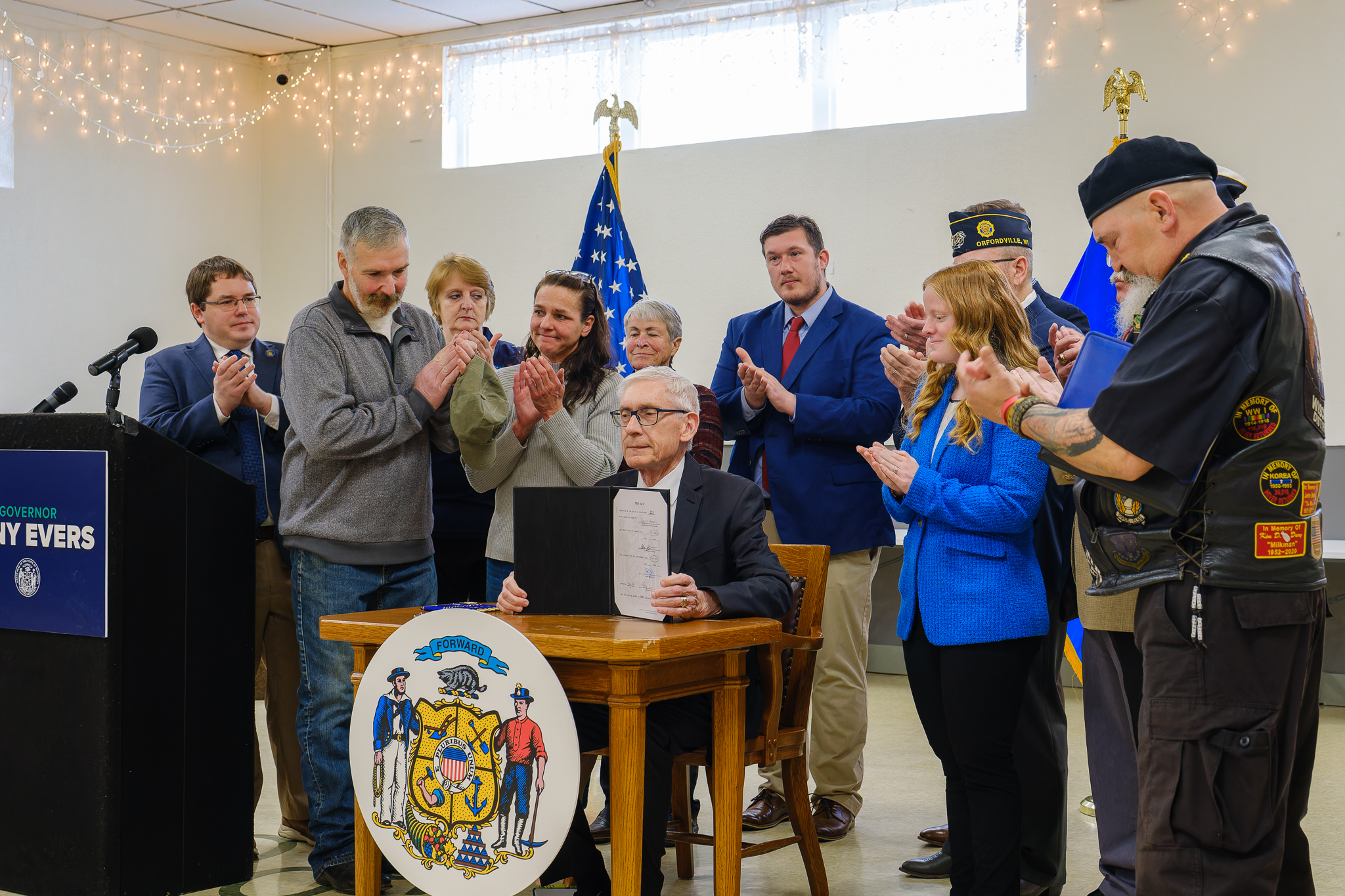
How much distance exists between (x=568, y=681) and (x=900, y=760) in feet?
8.10

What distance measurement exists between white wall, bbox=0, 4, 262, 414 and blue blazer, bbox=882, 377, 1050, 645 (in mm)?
5446

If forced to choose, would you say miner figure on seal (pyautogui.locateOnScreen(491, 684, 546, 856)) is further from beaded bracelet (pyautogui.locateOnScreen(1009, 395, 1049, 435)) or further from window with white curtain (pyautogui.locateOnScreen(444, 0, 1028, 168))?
window with white curtain (pyautogui.locateOnScreen(444, 0, 1028, 168))

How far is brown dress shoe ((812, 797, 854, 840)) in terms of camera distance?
329 centimetres

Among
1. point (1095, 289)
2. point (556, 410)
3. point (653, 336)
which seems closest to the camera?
point (556, 410)

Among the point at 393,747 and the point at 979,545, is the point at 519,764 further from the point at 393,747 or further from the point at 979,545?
the point at 979,545

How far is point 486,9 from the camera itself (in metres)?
6.82

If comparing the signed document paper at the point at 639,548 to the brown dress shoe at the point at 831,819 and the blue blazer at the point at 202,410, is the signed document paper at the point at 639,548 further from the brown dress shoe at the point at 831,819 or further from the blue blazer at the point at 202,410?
the brown dress shoe at the point at 831,819

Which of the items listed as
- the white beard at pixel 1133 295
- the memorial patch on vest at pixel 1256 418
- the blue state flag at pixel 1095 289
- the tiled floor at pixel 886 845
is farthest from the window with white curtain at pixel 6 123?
the memorial patch on vest at pixel 1256 418

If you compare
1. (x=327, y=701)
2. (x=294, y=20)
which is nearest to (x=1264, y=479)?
(x=327, y=701)

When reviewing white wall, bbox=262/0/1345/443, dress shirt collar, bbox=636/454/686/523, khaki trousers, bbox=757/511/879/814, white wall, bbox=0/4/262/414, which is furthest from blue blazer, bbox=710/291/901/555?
white wall, bbox=0/4/262/414

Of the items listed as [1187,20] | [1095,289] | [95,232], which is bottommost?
[1095,289]

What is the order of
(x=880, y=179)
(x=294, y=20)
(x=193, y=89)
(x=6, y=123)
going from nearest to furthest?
(x=880, y=179), (x=6, y=123), (x=294, y=20), (x=193, y=89)

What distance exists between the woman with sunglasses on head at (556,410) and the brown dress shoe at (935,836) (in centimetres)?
134

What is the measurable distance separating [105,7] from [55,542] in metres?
5.31
